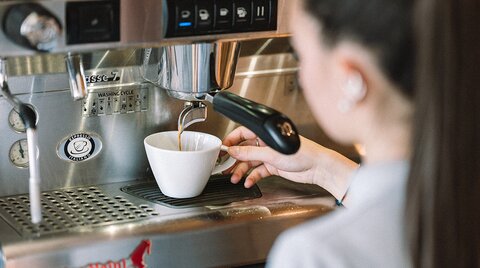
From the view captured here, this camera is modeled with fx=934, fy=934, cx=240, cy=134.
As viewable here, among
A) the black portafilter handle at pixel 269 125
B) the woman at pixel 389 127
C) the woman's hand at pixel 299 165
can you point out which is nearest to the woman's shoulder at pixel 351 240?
the woman at pixel 389 127

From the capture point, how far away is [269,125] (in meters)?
1.12

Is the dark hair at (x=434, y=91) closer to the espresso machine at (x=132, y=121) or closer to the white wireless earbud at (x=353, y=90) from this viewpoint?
the white wireless earbud at (x=353, y=90)

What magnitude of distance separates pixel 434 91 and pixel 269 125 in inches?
14.6

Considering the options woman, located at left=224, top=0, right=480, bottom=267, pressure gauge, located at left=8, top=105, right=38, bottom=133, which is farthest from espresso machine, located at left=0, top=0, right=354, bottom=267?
woman, located at left=224, top=0, right=480, bottom=267

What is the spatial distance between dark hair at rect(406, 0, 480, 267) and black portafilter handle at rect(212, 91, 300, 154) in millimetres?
320

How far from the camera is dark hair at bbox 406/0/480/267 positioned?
2.48 feet

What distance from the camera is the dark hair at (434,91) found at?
Answer: 76 centimetres

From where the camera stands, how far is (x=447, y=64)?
77cm

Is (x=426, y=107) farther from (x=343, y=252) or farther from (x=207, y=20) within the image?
(x=207, y=20)

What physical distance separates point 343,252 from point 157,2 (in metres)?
0.45

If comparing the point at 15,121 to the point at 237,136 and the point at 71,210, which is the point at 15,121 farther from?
the point at 237,136

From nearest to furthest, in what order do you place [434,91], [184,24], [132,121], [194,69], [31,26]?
[434,91] < [31,26] < [184,24] < [194,69] < [132,121]

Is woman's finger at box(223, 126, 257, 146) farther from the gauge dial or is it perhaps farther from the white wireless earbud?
the white wireless earbud

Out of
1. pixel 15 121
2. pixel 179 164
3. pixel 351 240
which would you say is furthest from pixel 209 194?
pixel 351 240
